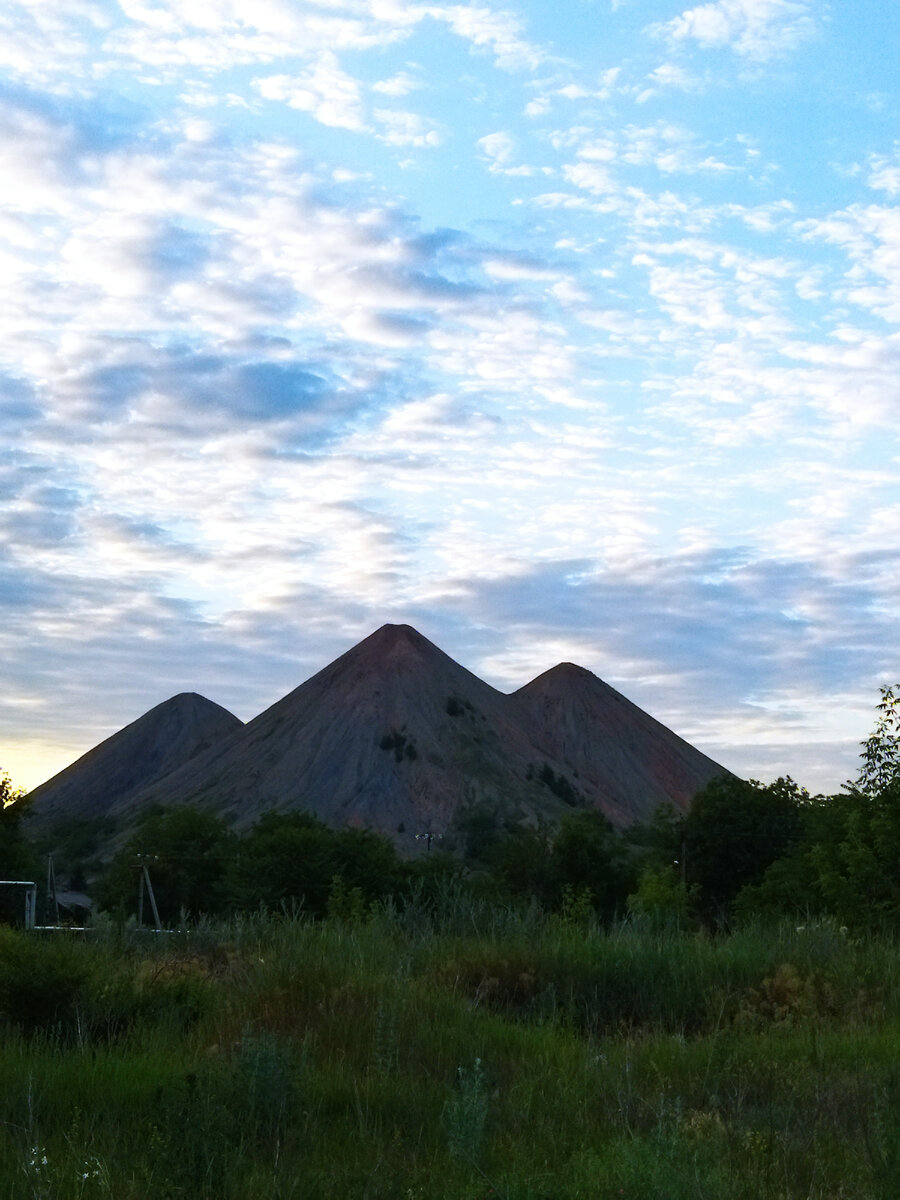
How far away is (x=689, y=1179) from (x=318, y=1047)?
11.6 feet

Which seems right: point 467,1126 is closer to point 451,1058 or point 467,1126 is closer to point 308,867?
point 451,1058

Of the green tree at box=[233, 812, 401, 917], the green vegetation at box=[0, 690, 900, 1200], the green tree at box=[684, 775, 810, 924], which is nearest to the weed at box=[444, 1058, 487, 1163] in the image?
the green vegetation at box=[0, 690, 900, 1200]

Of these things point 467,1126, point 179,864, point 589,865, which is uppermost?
point 179,864

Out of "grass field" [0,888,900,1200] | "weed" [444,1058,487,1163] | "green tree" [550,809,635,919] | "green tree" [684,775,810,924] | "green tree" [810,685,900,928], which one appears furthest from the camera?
"green tree" [550,809,635,919]

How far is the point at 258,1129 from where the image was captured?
6895mm

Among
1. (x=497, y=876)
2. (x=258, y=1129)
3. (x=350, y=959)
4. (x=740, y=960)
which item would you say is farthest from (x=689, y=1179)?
(x=497, y=876)

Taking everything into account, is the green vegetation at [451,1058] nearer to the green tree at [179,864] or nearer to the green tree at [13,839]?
the green tree at [13,839]

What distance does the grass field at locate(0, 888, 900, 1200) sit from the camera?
20.3 feet

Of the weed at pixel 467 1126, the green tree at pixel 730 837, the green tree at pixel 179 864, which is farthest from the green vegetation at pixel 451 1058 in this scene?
the green tree at pixel 179 864

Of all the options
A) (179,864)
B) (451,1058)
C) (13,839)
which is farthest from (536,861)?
(451,1058)

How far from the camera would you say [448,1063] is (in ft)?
27.9

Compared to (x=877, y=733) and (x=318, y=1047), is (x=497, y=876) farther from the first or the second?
(x=318, y=1047)

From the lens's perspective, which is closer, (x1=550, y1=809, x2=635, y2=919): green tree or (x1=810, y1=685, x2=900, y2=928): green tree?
(x1=810, y1=685, x2=900, y2=928): green tree

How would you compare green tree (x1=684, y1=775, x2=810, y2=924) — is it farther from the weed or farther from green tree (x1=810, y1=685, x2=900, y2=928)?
the weed
